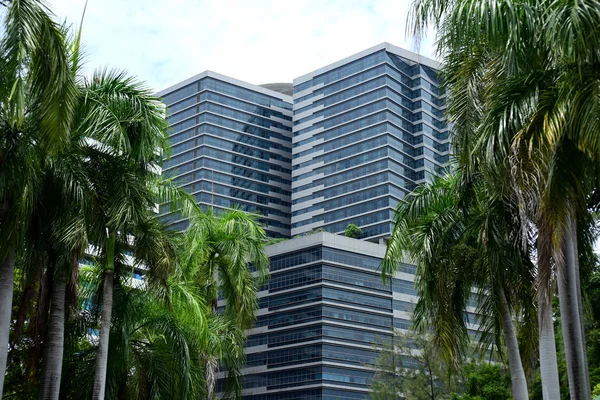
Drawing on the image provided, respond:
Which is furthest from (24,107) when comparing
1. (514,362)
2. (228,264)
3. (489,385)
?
(489,385)

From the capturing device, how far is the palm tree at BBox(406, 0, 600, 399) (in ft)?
35.2

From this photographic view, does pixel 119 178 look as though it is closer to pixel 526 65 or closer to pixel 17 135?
pixel 17 135

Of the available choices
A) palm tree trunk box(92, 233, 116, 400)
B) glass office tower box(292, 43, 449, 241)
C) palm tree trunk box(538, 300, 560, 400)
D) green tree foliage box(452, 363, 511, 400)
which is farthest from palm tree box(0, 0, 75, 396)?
glass office tower box(292, 43, 449, 241)

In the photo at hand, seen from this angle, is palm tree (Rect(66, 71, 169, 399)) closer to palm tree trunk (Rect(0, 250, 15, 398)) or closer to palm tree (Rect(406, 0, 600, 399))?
palm tree trunk (Rect(0, 250, 15, 398))


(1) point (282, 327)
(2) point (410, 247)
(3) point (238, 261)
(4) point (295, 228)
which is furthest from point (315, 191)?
(2) point (410, 247)

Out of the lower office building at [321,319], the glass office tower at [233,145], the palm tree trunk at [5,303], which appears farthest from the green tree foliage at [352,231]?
the palm tree trunk at [5,303]

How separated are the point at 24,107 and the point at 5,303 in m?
3.84

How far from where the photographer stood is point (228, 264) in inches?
1142

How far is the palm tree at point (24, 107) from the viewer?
11523mm

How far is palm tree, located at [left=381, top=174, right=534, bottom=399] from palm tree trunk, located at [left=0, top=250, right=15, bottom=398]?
27.7ft

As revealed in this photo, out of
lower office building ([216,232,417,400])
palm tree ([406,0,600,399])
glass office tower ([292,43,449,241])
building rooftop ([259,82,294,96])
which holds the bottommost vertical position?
palm tree ([406,0,600,399])

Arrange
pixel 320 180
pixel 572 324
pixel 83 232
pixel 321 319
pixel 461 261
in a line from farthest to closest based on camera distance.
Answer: pixel 320 180 → pixel 321 319 → pixel 461 261 → pixel 83 232 → pixel 572 324

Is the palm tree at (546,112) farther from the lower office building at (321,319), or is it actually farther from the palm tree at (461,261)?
the lower office building at (321,319)

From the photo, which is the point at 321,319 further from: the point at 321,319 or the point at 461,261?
the point at 461,261
